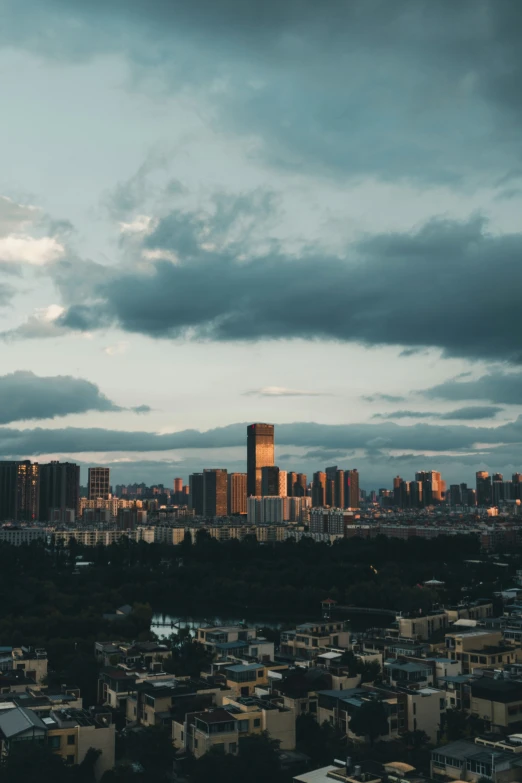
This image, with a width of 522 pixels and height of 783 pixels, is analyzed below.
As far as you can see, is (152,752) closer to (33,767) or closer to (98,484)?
(33,767)

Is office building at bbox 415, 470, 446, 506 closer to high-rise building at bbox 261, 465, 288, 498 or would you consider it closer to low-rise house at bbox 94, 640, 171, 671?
high-rise building at bbox 261, 465, 288, 498

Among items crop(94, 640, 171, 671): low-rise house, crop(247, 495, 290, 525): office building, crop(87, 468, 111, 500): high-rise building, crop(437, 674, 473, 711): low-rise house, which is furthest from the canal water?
crop(87, 468, 111, 500): high-rise building

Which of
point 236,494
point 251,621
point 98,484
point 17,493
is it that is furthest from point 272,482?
point 251,621

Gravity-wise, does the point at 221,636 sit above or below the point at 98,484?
below

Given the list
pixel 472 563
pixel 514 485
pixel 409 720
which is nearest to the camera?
Answer: pixel 409 720

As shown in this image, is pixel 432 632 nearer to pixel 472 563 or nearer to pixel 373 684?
pixel 373 684

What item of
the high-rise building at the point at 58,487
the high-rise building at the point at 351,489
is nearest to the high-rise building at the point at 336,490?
the high-rise building at the point at 351,489

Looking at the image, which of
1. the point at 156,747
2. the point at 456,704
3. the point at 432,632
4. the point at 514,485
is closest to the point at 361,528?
the point at 432,632

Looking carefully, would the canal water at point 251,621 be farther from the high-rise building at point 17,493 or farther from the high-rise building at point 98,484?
the high-rise building at point 98,484
